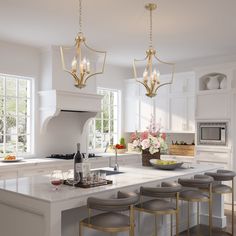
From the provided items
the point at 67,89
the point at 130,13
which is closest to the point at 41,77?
the point at 67,89

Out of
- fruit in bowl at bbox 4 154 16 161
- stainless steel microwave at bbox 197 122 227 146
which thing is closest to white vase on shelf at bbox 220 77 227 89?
stainless steel microwave at bbox 197 122 227 146

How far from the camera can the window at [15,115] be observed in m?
5.57

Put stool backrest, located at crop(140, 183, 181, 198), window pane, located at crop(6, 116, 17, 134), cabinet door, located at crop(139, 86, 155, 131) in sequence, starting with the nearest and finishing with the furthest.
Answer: stool backrest, located at crop(140, 183, 181, 198), window pane, located at crop(6, 116, 17, 134), cabinet door, located at crop(139, 86, 155, 131)

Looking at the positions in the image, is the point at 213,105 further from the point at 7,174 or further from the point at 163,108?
the point at 7,174

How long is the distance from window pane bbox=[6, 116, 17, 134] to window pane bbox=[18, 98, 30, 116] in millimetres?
A: 179

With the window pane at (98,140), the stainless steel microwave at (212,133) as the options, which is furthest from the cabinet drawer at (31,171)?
the stainless steel microwave at (212,133)

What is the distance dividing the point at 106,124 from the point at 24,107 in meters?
2.05

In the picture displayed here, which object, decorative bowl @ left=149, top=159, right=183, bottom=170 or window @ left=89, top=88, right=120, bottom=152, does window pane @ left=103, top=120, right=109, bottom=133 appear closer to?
window @ left=89, top=88, right=120, bottom=152

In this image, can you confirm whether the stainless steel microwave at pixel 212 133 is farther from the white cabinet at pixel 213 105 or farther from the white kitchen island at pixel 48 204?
the white kitchen island at pixel 48 204

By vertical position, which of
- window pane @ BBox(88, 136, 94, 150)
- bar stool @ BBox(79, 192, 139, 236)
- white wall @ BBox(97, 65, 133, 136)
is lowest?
bar stool @ BBox(79, 192, 139, 236)

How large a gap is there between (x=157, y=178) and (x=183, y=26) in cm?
213

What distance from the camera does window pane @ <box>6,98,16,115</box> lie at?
5637 millimetres

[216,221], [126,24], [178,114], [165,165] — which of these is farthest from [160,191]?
[178,114]

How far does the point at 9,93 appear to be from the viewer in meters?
5.68
